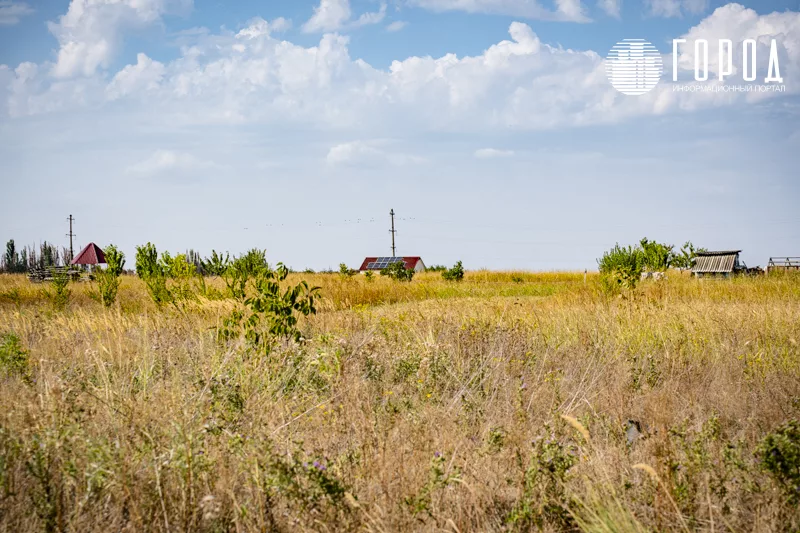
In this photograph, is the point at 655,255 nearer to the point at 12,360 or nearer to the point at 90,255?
the point at 12,360

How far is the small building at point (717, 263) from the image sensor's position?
2871cm

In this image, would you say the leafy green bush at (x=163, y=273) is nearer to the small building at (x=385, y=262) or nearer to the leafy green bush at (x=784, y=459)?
the leafy green bush at (x=784, y=459)

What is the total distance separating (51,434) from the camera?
9.83 ft

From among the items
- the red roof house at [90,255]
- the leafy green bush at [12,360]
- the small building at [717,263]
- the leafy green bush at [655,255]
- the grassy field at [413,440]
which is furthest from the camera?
the red roof house at [90,255]

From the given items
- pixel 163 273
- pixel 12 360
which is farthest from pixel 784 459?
pixel 163 273

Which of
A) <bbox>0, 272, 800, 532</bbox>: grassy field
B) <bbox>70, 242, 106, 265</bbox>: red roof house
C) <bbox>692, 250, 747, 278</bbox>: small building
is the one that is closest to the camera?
<bbox>0, 272, 800, 532</bbox>: grassy field

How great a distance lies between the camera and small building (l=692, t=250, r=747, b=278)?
28.7 m

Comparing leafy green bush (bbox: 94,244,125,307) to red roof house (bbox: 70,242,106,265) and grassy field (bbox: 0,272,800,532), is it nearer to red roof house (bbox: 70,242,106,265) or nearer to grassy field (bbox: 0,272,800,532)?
grassy field (bbox: 0,272,800,532)

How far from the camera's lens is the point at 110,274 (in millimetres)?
14453

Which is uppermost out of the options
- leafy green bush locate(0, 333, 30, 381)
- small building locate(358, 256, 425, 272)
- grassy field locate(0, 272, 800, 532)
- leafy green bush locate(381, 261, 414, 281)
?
small building locate(358, 256, 425, 272)

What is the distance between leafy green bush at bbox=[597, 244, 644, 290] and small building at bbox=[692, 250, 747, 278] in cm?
715

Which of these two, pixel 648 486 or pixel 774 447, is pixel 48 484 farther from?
pixel 774 447

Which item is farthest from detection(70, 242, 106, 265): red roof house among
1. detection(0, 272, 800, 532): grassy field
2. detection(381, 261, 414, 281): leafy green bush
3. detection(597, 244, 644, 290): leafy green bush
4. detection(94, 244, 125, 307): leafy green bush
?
detection(0, 272, 800, 532): grassy field

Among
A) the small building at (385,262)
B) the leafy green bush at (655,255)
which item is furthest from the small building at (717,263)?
the small building at (385,262)
